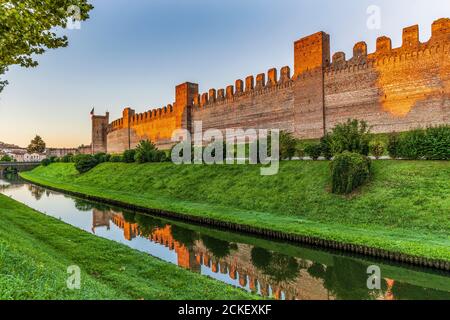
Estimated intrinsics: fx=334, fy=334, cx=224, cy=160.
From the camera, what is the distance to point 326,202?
11.8 metres

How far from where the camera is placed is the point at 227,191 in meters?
15.6

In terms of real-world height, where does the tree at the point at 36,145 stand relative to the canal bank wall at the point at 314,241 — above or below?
above

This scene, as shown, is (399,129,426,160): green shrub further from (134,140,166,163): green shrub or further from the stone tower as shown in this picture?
the stone tower

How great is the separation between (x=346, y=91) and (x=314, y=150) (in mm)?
6528

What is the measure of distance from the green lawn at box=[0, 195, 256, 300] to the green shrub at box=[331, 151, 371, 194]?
7589 millimetres

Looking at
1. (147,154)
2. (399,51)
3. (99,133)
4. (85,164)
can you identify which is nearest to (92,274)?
(399,51)

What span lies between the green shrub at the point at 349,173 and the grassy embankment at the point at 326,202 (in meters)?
0.38

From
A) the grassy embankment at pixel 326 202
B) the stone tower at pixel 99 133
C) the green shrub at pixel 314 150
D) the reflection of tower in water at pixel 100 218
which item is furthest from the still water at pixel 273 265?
the stone tower at pixel 99 133

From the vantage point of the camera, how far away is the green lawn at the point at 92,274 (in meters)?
3.95

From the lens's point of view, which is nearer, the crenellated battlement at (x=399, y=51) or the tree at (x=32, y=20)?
the tree at (x=32, y=20)

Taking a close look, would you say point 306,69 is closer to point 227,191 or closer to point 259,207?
point 227,191

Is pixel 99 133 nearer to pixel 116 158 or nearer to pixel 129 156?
pixel 116 158

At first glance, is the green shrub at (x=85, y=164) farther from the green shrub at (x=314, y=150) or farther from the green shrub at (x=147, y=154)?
the green shrub at (x=314, y=150)
